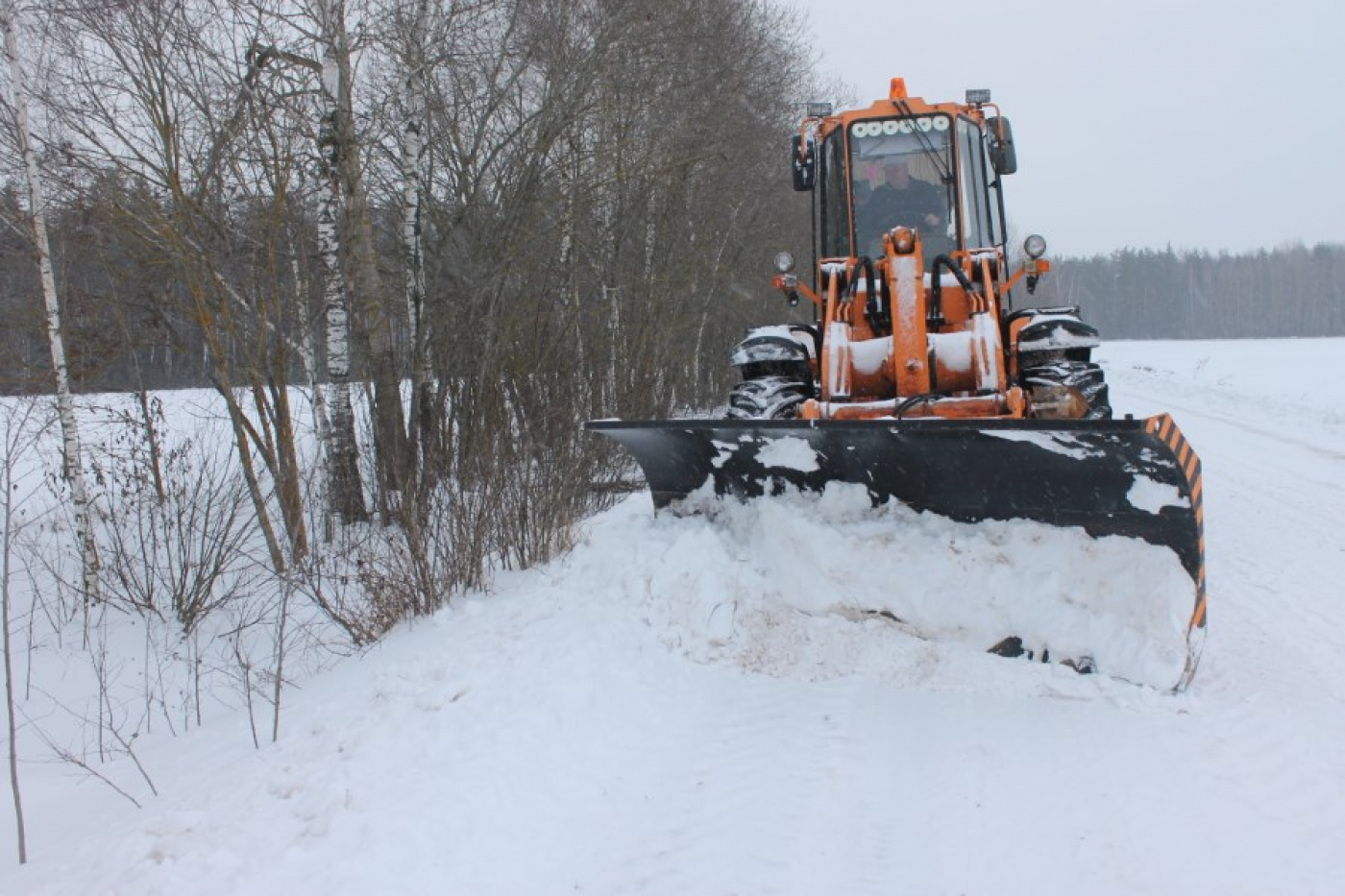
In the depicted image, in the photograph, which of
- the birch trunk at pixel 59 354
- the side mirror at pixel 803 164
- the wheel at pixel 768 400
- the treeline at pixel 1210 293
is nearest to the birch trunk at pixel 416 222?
the birch trunk at pixel 59 354

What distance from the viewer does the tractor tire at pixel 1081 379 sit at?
5.53 metres

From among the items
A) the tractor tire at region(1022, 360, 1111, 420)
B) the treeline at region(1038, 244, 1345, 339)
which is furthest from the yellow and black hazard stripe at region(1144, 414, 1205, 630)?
the treeline at region(1038, 244, 1345, 339)

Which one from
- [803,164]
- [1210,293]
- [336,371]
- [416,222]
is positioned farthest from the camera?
[1210,293]

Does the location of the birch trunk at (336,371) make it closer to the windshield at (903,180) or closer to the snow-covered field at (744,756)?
the snow-covered field at (744,756)

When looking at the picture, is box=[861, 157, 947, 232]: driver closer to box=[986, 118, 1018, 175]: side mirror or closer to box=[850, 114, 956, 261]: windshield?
box=[850, 114, 956, 261]: windshield

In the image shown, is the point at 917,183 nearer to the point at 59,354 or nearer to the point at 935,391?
the point at 935,391

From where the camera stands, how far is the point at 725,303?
1775 cm

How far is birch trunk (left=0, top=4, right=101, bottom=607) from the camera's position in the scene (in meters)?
7.15

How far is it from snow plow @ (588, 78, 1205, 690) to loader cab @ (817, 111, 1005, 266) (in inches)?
0.5

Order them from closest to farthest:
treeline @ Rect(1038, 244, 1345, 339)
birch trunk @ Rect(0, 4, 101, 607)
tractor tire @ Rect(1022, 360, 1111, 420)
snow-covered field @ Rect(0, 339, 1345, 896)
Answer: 1. snow-covered field @ Rect(0, 339, 1345, 896)
2. tractor tire @ Rect(1022, 360, 1111, 420)
3. birch trunk @ Rect(0, 4, 101, 607)
4. treeline @ Rect(1038, 244, 1345, 339)

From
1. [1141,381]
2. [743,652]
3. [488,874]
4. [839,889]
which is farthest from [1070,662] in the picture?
[1141,381]

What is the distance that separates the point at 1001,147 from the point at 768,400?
2473mm

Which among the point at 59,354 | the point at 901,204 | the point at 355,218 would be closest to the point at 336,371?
the point at 355,218

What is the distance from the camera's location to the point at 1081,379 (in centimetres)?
555
